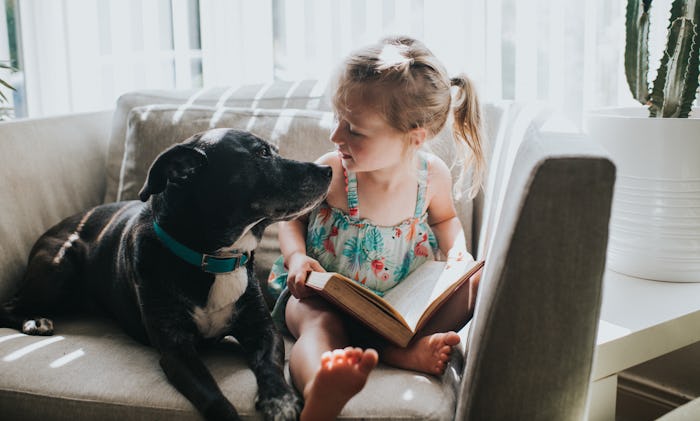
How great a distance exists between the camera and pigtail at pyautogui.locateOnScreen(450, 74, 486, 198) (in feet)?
5.15

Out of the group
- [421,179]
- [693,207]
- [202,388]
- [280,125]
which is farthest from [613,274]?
[202,388]

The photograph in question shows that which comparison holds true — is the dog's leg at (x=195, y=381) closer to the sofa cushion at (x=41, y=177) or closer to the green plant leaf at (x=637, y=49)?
the sofa cushion at (x=41, y=177)

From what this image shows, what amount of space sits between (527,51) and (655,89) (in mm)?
555

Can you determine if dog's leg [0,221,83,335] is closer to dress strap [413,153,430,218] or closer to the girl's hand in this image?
the girl's hand

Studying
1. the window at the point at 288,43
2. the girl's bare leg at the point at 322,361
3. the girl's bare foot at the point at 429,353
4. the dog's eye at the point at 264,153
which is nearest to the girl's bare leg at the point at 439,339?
the girl's bare foot at the point at 429,353

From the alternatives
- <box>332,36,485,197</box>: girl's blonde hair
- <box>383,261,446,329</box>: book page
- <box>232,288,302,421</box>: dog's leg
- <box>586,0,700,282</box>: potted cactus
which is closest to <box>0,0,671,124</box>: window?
<box>332,36,485,197</box>: girl's blonde hair

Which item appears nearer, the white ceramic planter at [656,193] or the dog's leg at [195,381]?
the dog's leg at [195,381]

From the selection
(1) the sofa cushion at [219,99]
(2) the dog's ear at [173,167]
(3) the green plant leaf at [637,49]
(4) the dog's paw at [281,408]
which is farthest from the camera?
(1) the sofa cushion at [219,99]

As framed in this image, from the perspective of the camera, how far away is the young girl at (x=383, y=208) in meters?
1.33

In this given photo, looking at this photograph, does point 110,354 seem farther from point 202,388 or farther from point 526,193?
point 526,193

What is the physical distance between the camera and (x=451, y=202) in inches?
66.0

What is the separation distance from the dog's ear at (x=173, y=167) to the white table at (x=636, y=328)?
2.71 feet

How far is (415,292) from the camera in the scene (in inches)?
56.9

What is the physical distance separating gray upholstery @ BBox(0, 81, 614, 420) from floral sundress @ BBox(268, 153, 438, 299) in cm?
17
